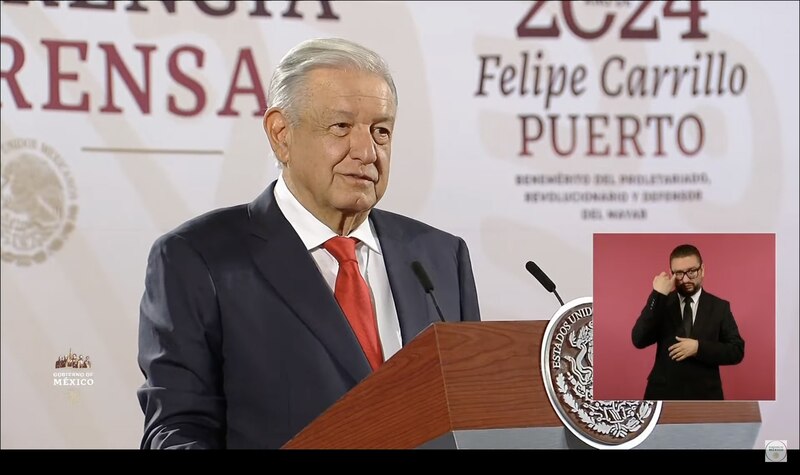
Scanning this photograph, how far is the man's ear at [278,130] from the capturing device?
80.4 inches

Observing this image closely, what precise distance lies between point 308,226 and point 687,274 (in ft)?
2.46

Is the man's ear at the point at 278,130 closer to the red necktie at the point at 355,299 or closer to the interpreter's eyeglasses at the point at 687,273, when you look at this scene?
the red necktie at the point at 355,299

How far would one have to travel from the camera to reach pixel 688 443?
5.18 feet

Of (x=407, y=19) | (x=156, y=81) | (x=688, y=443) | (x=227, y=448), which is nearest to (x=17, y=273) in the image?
(x=156, y=81)

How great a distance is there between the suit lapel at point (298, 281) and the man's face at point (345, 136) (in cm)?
10

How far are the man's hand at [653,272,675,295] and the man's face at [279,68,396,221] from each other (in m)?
0.59

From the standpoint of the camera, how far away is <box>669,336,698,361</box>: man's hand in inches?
62.1

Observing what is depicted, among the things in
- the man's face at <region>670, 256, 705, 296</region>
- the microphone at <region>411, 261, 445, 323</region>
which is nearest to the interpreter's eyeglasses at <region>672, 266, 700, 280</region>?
the man's face at <region>670, 256, 705, 296</region>

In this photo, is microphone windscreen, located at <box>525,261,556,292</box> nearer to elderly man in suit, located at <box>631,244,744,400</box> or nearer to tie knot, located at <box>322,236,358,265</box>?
elderly man in suit, located at <box>631,244,744,400</box>

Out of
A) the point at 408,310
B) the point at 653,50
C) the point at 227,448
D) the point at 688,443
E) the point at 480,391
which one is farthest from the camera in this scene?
the point at 653,50

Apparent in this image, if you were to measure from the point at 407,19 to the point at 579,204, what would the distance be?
79 cm

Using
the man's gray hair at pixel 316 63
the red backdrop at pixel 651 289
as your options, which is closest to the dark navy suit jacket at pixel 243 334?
the man's gray hair at pixel 316 63

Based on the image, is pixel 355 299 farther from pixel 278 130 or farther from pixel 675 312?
pixel 675 312

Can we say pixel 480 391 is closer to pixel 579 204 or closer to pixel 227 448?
pixel 227 448
